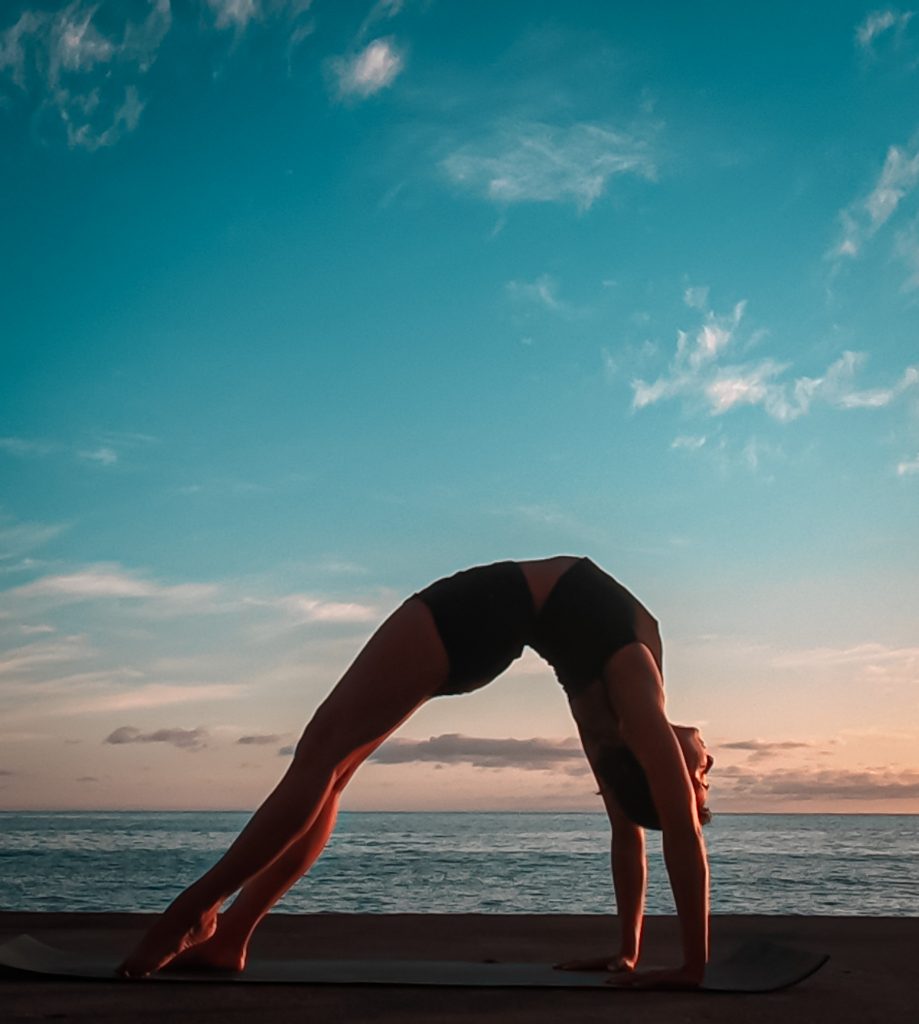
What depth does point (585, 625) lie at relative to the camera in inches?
131

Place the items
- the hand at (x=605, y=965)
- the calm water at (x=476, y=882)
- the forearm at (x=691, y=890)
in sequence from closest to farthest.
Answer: the forearm at (x=691, y=890), the hand at (x=605, y=965), the calm water at (x=476, y=882)

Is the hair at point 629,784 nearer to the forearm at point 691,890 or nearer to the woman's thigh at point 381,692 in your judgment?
the forearm at point 691,890

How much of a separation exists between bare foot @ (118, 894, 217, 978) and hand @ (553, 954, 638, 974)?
1.27 m

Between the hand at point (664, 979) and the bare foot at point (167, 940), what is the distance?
1.29 m

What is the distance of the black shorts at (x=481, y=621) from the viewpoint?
330 centimetres

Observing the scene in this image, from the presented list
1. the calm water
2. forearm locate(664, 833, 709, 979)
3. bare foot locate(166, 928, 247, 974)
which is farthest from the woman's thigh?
the calm water

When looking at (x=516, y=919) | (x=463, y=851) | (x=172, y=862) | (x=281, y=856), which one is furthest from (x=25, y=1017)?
(x=463, y=851)

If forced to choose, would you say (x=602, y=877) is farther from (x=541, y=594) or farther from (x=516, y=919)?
(x=541, y=594)

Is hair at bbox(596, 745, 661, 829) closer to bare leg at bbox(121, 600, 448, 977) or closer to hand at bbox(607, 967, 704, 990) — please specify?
hand at bbox(607, 967, 704, 990)

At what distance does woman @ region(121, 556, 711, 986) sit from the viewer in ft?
10.3

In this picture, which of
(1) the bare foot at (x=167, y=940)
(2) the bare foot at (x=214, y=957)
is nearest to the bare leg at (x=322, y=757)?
(1) the bare foot at (x=167, y=940)

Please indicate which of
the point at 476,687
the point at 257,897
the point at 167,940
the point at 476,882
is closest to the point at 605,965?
the point at 476,687

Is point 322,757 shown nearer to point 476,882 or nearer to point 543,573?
point 543,573

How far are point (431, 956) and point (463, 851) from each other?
21648 mm
